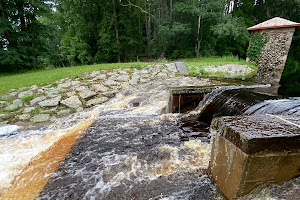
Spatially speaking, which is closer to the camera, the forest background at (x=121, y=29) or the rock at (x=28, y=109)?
the rock at (x=28, y=109)

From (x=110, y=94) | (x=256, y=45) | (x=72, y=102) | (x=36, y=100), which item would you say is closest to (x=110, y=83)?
(x=110, y=94)

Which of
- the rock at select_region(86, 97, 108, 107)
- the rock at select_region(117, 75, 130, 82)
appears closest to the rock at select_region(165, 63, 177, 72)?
the rock at select_region(117, 75, 130, 82)

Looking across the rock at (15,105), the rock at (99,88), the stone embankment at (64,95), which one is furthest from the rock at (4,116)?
the rock at (99,88)

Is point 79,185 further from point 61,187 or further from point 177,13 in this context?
point 177,13

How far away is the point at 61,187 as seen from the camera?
212 cm

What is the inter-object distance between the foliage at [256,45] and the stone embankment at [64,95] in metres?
6.44

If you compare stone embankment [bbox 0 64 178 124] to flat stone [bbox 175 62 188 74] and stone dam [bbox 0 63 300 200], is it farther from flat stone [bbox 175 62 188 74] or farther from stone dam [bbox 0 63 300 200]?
flat stone [bbox 175 62 188 74]

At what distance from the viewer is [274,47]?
10094 mm

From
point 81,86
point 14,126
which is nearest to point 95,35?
point 81,86

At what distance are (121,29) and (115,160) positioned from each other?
1458cm

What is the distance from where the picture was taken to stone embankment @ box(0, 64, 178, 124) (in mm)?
4754

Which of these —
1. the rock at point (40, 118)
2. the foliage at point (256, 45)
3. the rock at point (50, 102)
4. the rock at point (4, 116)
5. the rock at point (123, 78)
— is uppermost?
the foliage at point (256, 45)

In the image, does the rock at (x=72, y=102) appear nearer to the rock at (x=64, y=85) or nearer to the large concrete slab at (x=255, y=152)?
the rock at (x=64, y=85)

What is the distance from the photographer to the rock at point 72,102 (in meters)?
5.22
